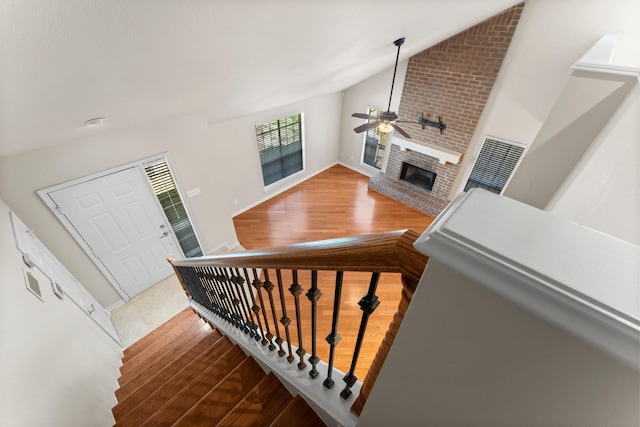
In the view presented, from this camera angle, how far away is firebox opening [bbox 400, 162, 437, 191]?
18.2 feet

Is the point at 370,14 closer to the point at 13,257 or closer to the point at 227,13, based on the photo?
the point at 227,13

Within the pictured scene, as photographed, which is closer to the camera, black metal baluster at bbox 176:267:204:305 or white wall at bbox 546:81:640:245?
white wall at bbox 546:81:640:245

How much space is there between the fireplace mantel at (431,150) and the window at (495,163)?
1.48ft

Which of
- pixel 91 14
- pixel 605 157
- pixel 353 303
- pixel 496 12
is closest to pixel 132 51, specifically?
pixel 91 14

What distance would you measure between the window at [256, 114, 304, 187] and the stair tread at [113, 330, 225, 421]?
4099mm

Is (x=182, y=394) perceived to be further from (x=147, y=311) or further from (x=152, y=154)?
(x=152, y=154)

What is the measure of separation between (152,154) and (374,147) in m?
4.78

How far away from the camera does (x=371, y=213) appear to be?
543 cm

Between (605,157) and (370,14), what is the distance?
5.81ft

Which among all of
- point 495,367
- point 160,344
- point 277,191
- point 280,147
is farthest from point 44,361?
point 280,147

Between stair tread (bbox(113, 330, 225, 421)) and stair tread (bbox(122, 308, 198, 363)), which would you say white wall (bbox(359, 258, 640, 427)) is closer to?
stair tread (bbox(113, 330, 225, 421))

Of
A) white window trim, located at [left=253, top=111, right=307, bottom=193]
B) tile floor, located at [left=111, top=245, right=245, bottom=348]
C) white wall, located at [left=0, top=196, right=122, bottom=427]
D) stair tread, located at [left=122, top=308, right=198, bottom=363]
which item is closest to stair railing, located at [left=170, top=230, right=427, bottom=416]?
white wall, located at [left=0, top=196, right=122, bottom=427]

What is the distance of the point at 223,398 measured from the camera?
134 cm

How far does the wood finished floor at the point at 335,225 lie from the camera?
323cm
